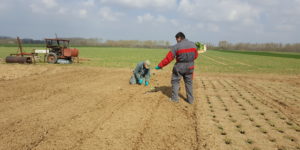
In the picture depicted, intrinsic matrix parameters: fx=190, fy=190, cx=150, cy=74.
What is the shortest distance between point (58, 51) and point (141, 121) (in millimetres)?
14193

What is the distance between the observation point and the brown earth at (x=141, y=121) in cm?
324

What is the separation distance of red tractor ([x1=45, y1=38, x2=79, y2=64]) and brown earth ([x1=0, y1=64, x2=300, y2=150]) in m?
9.32

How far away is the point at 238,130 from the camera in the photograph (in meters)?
3.84

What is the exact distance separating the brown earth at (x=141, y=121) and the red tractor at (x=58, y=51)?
9.32 m

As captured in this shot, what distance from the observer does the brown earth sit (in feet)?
10.6

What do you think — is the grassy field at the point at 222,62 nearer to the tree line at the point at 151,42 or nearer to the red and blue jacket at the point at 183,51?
the red and blue jacket at the point at 183,51

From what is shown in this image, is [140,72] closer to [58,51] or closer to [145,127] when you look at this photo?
[145,127]

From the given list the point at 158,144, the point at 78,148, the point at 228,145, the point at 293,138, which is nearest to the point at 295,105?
the point at 293,138

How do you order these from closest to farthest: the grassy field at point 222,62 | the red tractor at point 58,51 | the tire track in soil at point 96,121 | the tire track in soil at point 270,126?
the tire track in soil at point 96,121, the tire track in soil at point 270,126, the grassy field at point 222,62, the red tractor at point 58,51

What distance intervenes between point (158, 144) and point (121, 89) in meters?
4.14

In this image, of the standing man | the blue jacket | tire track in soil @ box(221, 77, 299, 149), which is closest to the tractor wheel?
the blue jacket

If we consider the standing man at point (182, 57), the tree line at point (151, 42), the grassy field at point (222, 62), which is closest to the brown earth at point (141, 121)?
the standing man at point (182, 57)

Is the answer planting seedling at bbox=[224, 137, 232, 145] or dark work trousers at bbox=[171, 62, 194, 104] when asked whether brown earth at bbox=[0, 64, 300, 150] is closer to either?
planting seedling at bbox=[224, 137, 232, 145]

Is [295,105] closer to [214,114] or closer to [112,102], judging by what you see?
[214,114]
